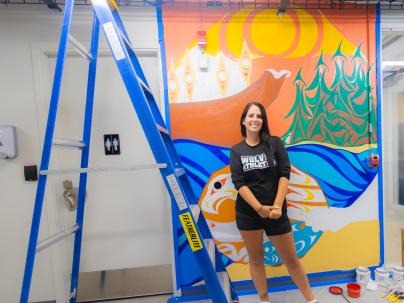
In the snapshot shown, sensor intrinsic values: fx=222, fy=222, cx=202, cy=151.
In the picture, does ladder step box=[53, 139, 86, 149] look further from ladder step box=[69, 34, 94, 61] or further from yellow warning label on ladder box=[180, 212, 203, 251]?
yellow warning label on ladder box=[180, 212, 203, 251]

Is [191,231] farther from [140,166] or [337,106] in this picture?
[337,106]

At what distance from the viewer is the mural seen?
173 centimetres

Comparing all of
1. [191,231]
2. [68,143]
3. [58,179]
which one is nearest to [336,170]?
[191,231]

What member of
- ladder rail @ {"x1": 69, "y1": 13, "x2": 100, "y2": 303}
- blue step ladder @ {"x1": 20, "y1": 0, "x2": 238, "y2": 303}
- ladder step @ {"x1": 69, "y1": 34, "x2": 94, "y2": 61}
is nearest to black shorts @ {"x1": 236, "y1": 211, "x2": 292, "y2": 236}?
blue step ladder @ {"x1": 20, "y1": 0, "x2": 238, "y2": 303}

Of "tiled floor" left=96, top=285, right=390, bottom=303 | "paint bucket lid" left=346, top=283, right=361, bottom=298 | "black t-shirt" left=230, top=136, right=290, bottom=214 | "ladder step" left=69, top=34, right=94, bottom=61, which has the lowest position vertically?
"tiled floor" left=96, top=285, right=390, bottom=303

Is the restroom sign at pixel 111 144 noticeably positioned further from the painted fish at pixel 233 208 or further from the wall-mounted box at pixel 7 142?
the painted fish at pixel 233 208

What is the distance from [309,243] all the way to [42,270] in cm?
218

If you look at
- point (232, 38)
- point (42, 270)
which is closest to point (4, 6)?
point (232, 38)

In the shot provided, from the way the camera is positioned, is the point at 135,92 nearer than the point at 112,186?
Yes

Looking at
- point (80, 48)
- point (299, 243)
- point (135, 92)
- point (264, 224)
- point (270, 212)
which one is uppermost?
point (80, 48)

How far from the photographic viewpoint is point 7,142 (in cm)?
162

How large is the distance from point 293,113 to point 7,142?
219 centimetres

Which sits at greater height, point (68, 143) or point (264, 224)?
point (68, 143)

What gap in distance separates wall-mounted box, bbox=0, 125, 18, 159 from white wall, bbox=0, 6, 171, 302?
0.17 ft
